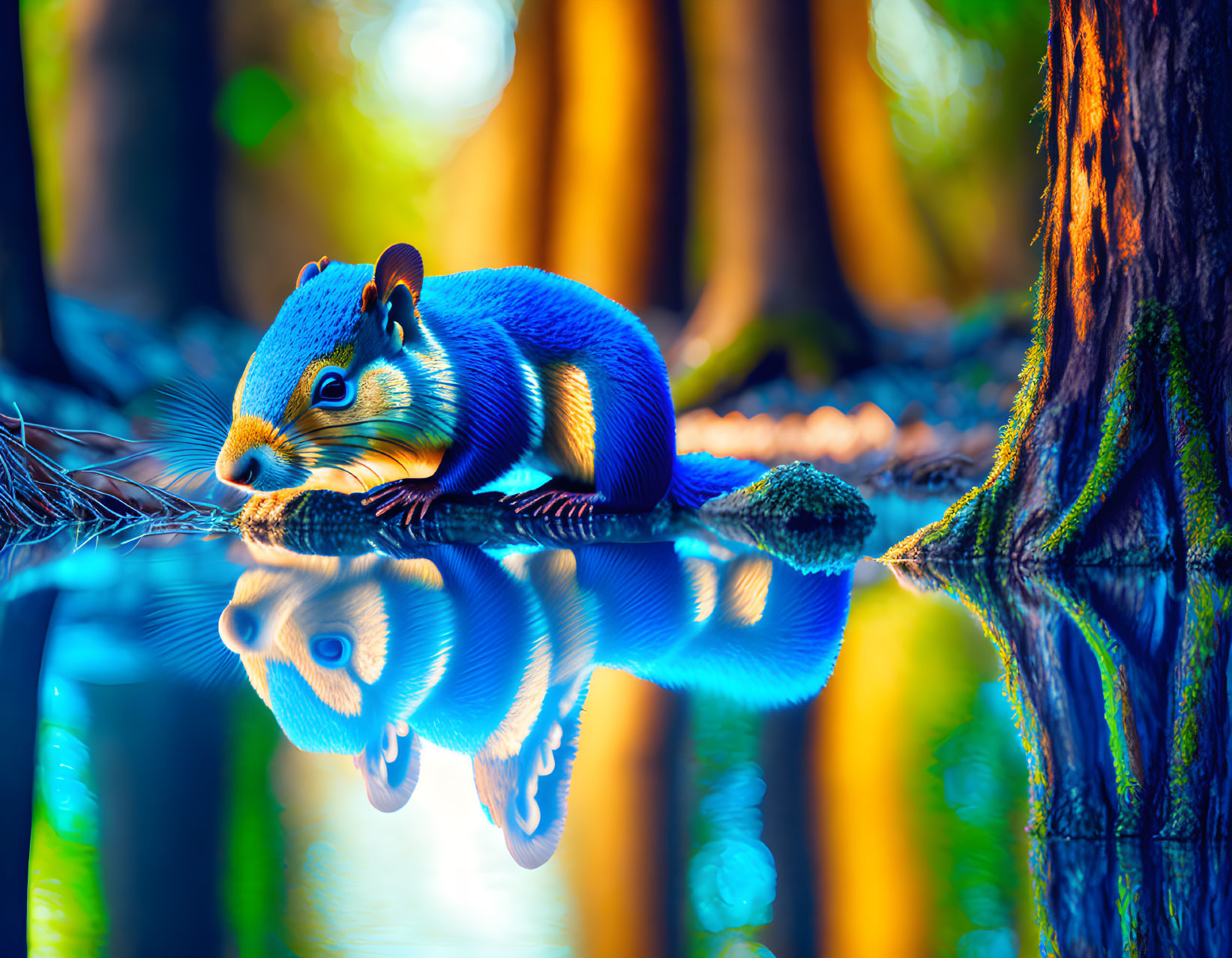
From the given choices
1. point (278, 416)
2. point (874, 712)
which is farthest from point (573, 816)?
point (278, 416)

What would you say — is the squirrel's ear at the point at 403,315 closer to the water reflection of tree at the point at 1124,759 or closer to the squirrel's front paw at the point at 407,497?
the squirrel's front paw at the point at 407,497

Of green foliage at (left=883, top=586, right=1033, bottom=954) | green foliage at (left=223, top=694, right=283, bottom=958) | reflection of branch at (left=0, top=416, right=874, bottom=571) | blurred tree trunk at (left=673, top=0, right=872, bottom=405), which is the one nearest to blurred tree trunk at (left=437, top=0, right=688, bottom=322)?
blurred tree trunk at (left=673, top=0, right=872, bottom=405)

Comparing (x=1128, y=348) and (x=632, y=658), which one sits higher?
(x=1128, y=348)

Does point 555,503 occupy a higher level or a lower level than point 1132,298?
lower

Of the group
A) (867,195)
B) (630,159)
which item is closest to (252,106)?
(630,159)

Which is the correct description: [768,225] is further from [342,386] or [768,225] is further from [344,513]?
[342,386]

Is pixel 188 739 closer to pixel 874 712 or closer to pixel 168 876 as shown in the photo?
pixel 168 876

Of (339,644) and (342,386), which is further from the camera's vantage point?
(342,386)
